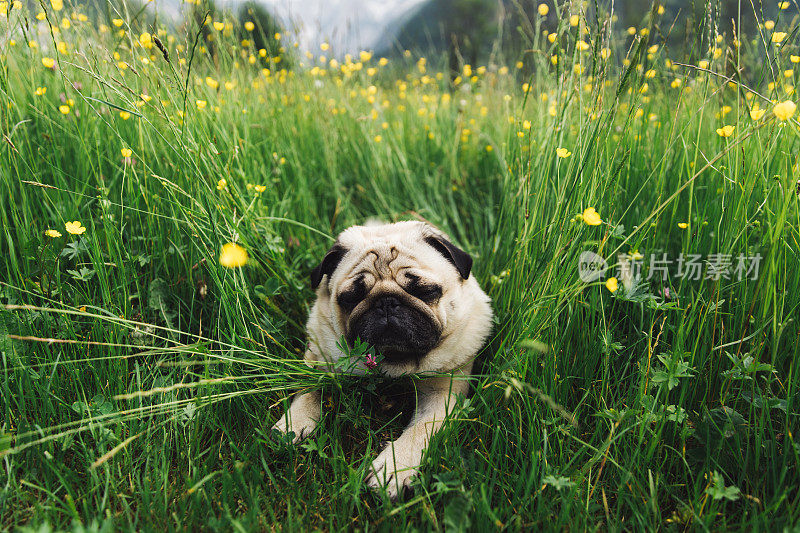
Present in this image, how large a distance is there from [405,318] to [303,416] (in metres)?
0.73

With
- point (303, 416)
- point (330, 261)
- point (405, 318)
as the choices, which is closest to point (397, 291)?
point (405, 318)

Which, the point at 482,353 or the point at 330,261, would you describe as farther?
the point at 330,261

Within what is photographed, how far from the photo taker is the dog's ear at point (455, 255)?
8.12 ft

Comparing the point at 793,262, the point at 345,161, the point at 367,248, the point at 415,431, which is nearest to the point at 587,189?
the point at 793,262

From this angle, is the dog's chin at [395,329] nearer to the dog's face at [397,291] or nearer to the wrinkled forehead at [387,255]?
the dog's face at [397,291]

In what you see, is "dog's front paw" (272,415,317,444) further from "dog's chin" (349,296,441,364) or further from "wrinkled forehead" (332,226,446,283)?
"wrinkled forehead" (332,226,446,283)

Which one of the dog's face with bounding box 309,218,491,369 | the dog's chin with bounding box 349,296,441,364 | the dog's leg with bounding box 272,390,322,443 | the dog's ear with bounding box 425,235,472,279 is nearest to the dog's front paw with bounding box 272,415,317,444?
the dog's leg with bounding box 272,390,322,443

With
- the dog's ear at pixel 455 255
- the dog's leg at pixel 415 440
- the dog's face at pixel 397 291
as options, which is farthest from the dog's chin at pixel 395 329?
the dog's ear at pixel 455 255

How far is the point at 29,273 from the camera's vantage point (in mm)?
2531

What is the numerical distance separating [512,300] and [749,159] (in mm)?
1566

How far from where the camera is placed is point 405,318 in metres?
2.21

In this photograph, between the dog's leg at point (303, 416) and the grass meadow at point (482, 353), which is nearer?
the grass meadow at point (482, 353)

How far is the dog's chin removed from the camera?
218 centimetres

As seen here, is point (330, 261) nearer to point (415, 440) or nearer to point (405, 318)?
point (405, 318)
